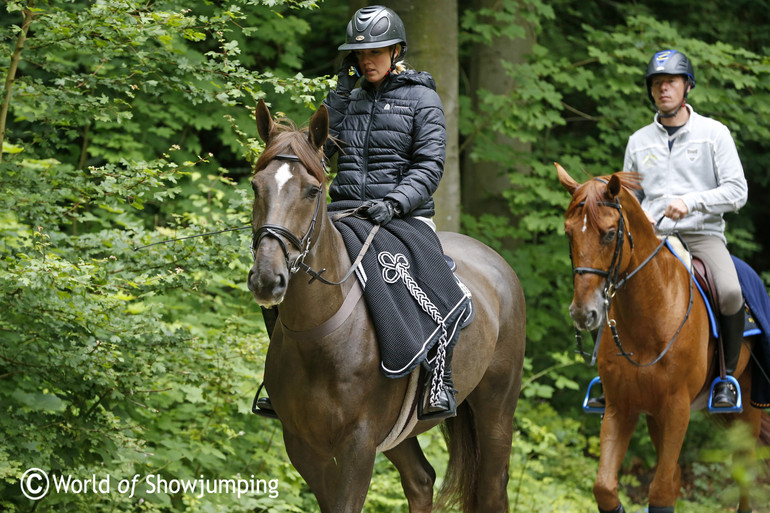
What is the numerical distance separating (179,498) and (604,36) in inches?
280

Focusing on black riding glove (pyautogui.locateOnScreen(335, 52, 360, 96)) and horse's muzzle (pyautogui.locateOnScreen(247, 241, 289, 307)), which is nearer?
horse's muzzle (pyautogui.locateOnScreen(247, 241, 289, 307))

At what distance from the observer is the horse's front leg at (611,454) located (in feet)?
16.6

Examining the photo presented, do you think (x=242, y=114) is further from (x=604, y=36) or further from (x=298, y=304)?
(x=298, y=304)

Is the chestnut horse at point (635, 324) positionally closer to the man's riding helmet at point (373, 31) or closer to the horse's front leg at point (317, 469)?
the man's riding helmet at point (373, 31)

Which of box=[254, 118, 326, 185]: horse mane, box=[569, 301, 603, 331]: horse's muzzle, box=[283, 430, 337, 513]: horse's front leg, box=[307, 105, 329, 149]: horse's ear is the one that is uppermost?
box=[307, 105, 329, 149]: horse's ear

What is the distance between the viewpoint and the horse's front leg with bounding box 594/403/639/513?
16.6 feet

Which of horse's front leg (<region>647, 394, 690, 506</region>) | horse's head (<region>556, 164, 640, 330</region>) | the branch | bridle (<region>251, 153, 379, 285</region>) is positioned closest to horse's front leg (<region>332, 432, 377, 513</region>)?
bridle (<region>251, 153, 379, 285</region>)

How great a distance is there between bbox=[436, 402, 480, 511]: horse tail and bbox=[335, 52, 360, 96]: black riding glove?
7.17 ft

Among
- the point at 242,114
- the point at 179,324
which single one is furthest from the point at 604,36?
the point at 179,324

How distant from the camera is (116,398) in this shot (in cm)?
511

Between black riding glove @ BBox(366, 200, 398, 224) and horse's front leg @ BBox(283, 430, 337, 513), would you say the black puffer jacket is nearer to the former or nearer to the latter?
black riding glove @ BBox(366, 200, 398, 224)

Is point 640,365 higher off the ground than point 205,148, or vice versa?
point 205,148

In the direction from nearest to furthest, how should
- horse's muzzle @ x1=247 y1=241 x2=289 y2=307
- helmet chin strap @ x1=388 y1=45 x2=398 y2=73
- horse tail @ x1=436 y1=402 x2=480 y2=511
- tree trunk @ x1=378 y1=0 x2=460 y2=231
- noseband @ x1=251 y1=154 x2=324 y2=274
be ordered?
1. horse's muzzle @ x1=247 y1=241 x2=289 y2=307
2. noseband @ x1=251 y1=154 x2=324 y2=274
3. helmet chin strap @ x1=388 y1=45 x2=398 y2=73
4. horse tail @ x1=436 y1=402 x2=480 y2=511
5. tree trunk @ x1=378 y1=0 x2=460 y2=231

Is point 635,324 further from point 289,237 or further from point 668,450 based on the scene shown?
point 289,237
